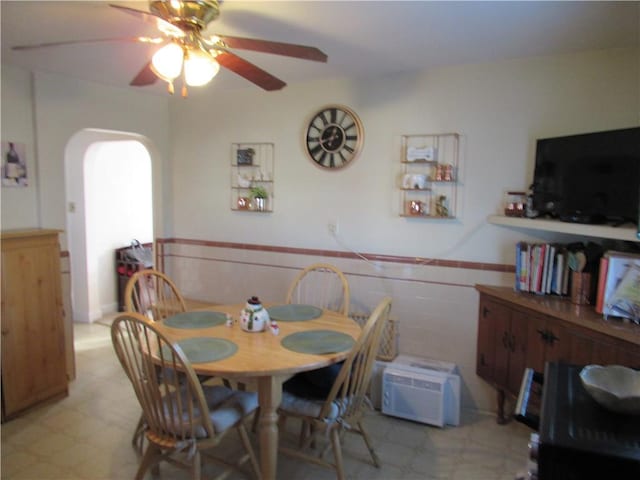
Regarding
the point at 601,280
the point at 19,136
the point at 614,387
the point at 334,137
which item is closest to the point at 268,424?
the point at 614,387

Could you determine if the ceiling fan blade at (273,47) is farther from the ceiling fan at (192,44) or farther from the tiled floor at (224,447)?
the tiled floor at (224,447)

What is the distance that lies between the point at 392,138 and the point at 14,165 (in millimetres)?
2551

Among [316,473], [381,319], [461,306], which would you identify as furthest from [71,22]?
[461,306]

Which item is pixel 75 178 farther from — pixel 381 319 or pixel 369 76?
pixel 381 319

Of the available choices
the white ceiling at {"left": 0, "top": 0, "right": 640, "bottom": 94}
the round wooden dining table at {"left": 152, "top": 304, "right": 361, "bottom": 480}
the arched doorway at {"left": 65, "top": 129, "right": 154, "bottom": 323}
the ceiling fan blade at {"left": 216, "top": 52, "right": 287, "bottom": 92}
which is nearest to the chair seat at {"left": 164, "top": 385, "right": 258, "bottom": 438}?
the round wooden dining table at {"left": 152, "top": 304, "right": 361, "bottom": 480}

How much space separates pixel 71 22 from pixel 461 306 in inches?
109

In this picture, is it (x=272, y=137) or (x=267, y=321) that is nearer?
(x=267, y=321)

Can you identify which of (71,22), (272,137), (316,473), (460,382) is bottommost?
(316,473)

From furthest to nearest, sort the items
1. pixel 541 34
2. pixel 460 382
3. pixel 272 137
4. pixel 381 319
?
pixel 272 137
pixel 460 382
pixel 541 34
pixel 381 319

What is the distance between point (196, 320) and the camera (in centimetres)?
255

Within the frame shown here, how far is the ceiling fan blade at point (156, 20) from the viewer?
161 cm

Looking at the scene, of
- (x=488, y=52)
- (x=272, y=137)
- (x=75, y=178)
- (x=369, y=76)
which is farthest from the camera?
(x=75, y=178)

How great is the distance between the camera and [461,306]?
306cm

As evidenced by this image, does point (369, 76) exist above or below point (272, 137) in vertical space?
above
